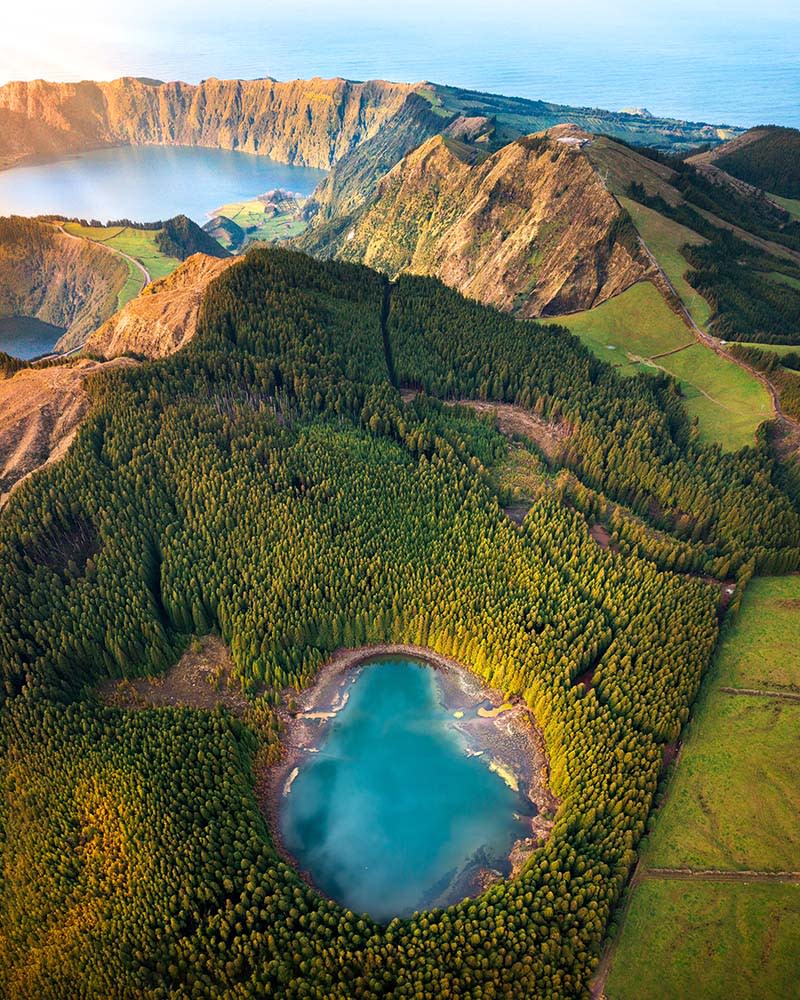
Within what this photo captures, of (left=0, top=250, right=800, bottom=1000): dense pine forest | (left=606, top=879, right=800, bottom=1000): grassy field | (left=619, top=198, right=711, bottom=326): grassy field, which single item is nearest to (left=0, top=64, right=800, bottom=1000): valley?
(left=606, top=879, right=800, bottom=1000): grassy field

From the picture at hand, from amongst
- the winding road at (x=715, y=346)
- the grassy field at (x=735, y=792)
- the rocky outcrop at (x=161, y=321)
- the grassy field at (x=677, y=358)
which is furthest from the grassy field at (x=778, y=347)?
the rocky outcrop at (x=161, y=321)

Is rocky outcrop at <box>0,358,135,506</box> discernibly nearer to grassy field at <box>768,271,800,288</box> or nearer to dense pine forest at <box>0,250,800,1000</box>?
dense pine forest at <box>0,250,800,1000</box>

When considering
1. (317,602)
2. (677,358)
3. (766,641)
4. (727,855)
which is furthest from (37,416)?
(677,358)

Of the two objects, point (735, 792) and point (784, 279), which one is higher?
point (784, 279)

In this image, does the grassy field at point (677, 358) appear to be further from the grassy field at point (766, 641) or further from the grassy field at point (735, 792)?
the grassy field at point (735, 792)

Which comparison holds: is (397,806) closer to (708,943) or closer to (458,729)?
(458,729)

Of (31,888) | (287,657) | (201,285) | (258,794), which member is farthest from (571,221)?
(31,888)

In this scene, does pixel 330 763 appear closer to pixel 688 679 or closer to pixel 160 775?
pixel 160 775
